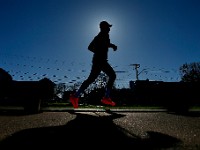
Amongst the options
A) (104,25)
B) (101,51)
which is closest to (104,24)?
(104,25)

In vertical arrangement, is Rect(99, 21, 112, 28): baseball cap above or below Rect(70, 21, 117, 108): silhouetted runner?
above

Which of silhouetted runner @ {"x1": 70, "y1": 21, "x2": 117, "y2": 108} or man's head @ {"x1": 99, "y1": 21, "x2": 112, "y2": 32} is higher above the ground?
man's head @ {"x1": 99, "y1": 21, "x2": 112, "y2": 32}

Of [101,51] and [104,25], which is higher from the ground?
[104,25]

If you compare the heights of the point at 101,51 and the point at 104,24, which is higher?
the point at 104,24

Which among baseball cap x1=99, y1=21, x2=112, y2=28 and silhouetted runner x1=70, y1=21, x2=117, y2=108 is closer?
silhouetted runner x1=70, y1=21, x2=117, y2=108

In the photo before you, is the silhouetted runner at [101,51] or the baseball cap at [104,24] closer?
the silhouetted runner at [101,51]

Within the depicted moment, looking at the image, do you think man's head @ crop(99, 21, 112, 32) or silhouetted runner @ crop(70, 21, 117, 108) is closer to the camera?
silhouetted runner @ crop(70, 21, 117, 108)

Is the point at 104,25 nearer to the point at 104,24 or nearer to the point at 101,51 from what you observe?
the point at 104,24

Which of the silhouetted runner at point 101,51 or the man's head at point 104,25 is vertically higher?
the man's head at point 104,25

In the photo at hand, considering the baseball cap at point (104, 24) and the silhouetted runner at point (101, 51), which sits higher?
the baseball cap at point (104, 24)

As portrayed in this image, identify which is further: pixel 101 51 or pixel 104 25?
pixel 104 25

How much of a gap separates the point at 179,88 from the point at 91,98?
72.1 ft

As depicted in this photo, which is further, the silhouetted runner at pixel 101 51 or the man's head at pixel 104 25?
the man's head at pixel 104 25

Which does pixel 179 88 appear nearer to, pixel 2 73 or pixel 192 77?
pixel 192 77
